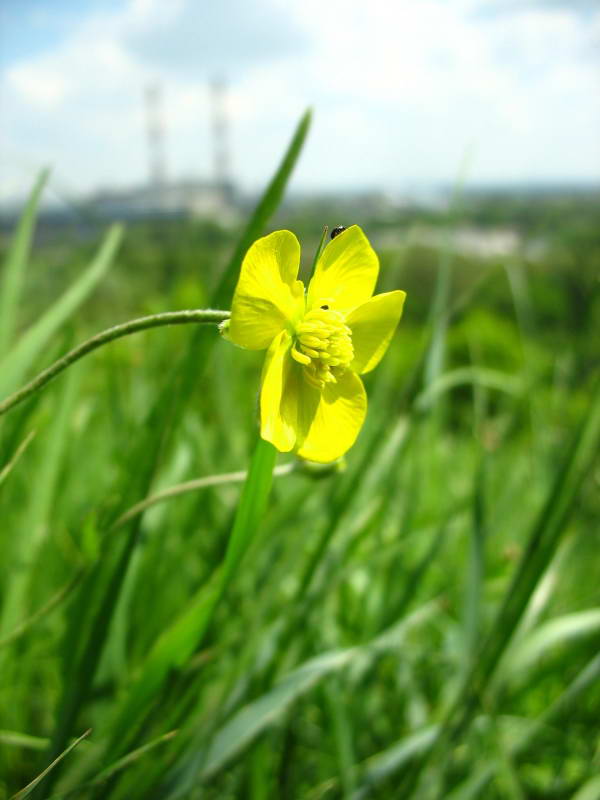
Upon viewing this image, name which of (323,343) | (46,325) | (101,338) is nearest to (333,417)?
(323,343)

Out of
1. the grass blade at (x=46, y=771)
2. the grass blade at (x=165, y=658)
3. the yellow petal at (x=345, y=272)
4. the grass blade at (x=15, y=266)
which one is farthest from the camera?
the grass blade at (x=15, y=266)

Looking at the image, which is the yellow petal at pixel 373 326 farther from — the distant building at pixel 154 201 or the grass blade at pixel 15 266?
the distant building at pixel 154 201

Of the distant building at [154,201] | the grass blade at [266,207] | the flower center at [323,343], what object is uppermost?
the distant building at [154,201]

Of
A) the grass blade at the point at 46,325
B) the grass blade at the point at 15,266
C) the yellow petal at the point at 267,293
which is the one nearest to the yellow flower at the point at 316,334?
the yellow petal at the point at 267,293

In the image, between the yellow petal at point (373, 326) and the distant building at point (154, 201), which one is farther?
the distant building at point (154, 201)

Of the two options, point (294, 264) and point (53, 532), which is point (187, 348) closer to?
point (294, 264)

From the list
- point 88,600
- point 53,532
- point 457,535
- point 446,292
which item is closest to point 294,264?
point 88,600
